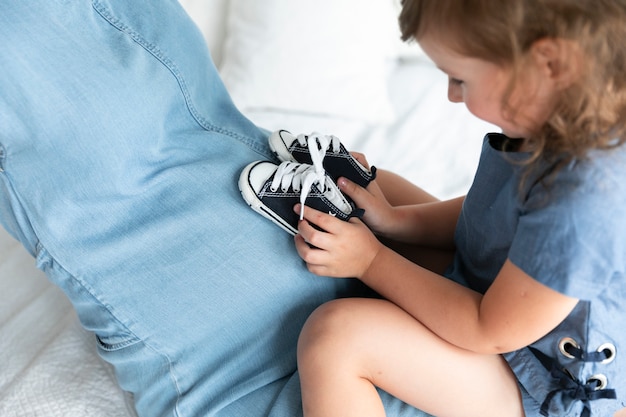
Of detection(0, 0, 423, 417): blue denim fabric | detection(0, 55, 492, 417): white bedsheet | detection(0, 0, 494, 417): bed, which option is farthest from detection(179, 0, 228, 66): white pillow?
detection(0, 0, 423, 417): blue denim fabric

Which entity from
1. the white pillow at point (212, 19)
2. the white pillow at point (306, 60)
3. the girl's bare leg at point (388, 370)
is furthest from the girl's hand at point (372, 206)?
the white pillow at point (212, 19)

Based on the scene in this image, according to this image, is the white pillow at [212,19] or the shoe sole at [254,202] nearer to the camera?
the shoe sole at [254,202]

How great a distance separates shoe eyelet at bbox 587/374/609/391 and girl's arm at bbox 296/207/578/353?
0.11 metres

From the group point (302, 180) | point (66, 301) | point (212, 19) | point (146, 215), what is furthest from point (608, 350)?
point (212, 19)

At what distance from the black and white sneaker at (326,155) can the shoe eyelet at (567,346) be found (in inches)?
15.0

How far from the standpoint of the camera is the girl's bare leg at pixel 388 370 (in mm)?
801

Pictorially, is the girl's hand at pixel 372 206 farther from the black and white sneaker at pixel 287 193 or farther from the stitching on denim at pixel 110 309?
the stitching on denim at pixel 110 309

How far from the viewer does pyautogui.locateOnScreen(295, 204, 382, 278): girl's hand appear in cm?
88

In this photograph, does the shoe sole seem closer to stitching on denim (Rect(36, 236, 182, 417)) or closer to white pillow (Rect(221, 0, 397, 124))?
stitching on denim (Rect(36, 236, 182, 417))

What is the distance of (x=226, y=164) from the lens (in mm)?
944

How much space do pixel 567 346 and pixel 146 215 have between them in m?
0.57

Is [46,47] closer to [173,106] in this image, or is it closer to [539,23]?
[173,106]

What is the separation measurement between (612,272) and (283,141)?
20.7 inches

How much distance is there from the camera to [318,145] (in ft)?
3.27
